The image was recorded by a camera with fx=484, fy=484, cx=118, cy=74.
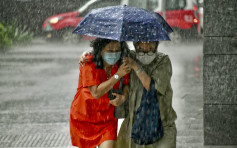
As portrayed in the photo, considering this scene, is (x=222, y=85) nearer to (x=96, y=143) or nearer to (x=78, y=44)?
(x=96, y=143)

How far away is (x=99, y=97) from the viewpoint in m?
4.10

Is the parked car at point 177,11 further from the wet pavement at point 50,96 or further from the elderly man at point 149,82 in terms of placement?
the elderly man at point 149,82

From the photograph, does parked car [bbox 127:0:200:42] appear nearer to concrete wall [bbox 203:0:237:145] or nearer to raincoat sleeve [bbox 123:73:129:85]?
concrete wall [bbox 203:0:237:145]

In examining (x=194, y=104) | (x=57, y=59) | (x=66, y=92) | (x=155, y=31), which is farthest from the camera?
(x=57, y=59)

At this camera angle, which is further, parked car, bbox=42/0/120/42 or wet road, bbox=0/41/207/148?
parked car, bbox=42/0/120/42

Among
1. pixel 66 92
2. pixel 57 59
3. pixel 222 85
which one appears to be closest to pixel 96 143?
pixel 222 85

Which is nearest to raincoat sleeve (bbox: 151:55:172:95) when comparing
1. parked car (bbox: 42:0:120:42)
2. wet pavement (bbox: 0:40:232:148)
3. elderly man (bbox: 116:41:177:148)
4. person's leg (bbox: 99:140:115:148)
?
elderly man (bbox: 116:41:177:148)

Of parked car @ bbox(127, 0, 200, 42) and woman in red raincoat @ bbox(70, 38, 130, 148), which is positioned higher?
woman in red raincoat @ bbox(70, 38, 130, 148)

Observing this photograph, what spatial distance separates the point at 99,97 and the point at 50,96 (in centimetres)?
548

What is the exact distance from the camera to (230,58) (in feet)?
18.6

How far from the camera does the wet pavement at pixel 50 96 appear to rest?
6.70 meters

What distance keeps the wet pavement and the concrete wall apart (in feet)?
1.27

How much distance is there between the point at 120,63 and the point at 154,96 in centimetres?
43

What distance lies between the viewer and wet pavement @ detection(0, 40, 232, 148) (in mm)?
6695
